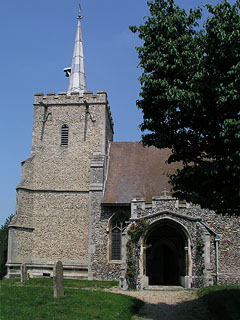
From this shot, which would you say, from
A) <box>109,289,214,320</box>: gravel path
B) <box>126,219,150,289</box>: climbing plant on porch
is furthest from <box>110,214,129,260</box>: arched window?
<box>109,289,214,320</box>: gravel path

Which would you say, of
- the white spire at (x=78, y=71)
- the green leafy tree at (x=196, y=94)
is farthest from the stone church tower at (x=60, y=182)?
the green leafy tree at (x=196, y=94)

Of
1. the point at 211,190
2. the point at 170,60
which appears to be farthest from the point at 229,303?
the point at 170,60

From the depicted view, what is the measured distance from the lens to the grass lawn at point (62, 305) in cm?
957

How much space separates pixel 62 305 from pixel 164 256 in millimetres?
11473

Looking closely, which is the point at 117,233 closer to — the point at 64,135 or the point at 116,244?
the point at 116,244

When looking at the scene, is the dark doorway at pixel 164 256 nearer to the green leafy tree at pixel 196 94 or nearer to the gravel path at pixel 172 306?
the gravel path at pixel 172 306

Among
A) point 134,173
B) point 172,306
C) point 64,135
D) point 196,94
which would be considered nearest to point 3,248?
point 64,135

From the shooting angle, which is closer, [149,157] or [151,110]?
[151,110]

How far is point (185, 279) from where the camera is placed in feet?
57.3

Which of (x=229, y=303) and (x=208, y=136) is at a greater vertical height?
(x=208, y=136)

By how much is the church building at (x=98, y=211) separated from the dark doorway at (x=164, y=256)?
5 centimetres

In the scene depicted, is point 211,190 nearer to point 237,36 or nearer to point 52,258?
point 237,36

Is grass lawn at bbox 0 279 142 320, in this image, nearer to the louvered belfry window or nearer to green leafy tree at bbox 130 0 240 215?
green leafy tree at bbox 130 0 240 215

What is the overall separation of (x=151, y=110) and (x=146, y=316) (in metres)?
5.89
